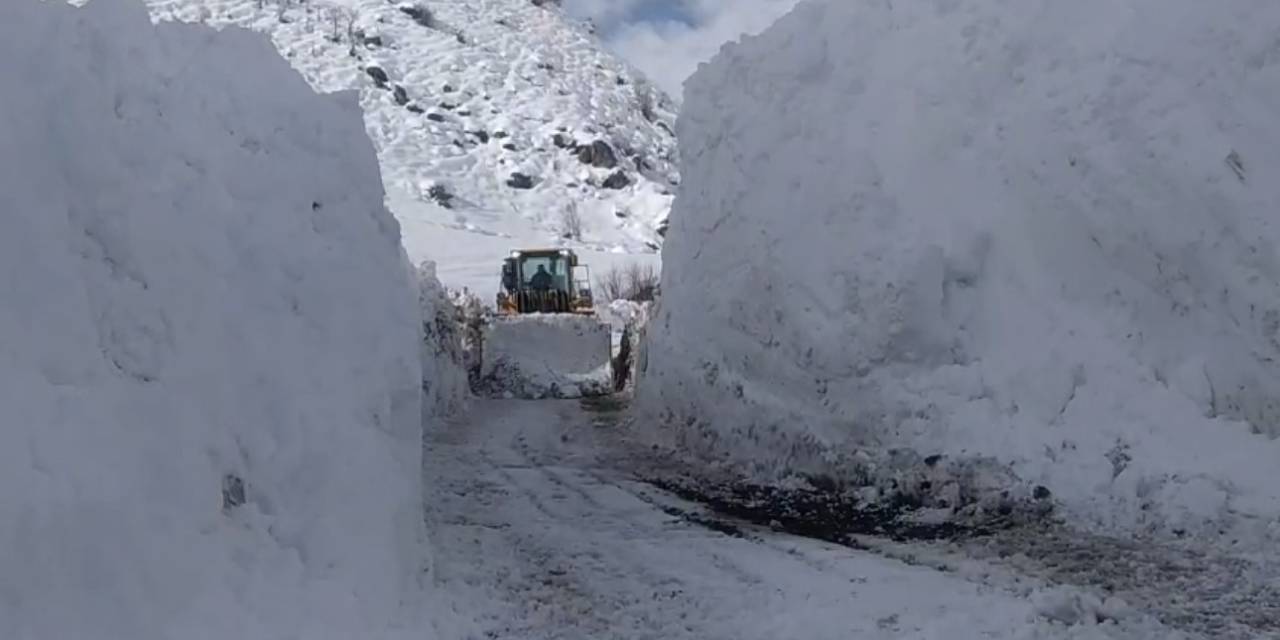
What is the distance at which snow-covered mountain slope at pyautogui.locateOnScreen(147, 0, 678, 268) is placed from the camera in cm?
6619

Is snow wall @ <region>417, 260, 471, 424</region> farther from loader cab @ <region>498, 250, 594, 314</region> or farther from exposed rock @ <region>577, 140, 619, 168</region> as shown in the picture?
exposed rock @ <region>577, 140, 619, 168</region>

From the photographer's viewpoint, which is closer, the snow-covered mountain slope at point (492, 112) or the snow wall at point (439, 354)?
the snow wall at point (439, 354)

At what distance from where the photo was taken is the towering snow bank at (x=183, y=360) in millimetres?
4176

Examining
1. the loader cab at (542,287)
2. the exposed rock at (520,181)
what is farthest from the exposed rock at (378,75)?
the loader cab at (542,287)

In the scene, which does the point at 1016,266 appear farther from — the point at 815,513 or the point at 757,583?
the point at 757,583

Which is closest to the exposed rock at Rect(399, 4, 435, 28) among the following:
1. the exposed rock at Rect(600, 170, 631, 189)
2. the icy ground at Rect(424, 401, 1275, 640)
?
the exposed rock at Rect(600, 170, 631, 189)

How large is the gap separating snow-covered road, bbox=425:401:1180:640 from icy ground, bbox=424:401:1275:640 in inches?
0.5

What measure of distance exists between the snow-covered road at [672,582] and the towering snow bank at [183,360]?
26.2 inches

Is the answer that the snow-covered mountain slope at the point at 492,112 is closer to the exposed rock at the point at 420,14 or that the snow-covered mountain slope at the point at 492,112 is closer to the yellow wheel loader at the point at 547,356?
the exposed rock at the point at 420,14

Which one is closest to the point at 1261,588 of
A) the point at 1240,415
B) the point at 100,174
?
the point at 1240,415

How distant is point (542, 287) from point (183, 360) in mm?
20061

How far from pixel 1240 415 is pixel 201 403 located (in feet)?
20.9

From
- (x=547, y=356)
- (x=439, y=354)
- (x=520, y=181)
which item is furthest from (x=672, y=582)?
(x=520, y=181)

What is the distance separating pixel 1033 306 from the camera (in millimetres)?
9250
